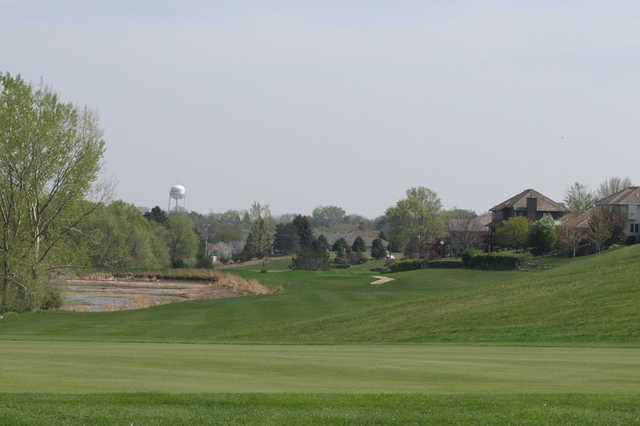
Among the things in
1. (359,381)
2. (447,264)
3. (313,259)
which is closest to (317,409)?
(359,381)

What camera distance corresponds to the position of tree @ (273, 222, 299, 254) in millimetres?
158625

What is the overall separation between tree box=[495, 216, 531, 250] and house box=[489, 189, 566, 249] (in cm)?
691

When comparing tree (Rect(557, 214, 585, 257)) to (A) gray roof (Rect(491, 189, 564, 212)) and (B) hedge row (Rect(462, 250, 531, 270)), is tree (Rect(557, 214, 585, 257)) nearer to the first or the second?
(B) hedge row (Rect(462, 250, 531, 270))

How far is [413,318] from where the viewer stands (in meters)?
36.2

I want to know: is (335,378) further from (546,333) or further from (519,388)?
(546,333)

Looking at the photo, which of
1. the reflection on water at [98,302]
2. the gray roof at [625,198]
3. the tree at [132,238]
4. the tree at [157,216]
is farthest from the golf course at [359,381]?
the tree at [157,216]

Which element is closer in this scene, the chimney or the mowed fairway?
the mowed fairway

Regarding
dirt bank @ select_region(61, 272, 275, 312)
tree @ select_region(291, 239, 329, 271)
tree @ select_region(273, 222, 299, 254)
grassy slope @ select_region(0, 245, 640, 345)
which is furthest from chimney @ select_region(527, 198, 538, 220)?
tree @ select_region(273, 222, 299, 254)

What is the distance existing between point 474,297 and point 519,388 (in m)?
30.9

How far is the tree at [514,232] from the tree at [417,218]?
1233 inches

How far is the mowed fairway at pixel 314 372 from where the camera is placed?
39.5 ft

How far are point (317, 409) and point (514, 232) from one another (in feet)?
303

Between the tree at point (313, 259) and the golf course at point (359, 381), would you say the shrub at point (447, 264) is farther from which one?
the golf course at point (359, 381)

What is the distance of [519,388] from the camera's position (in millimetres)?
12148
